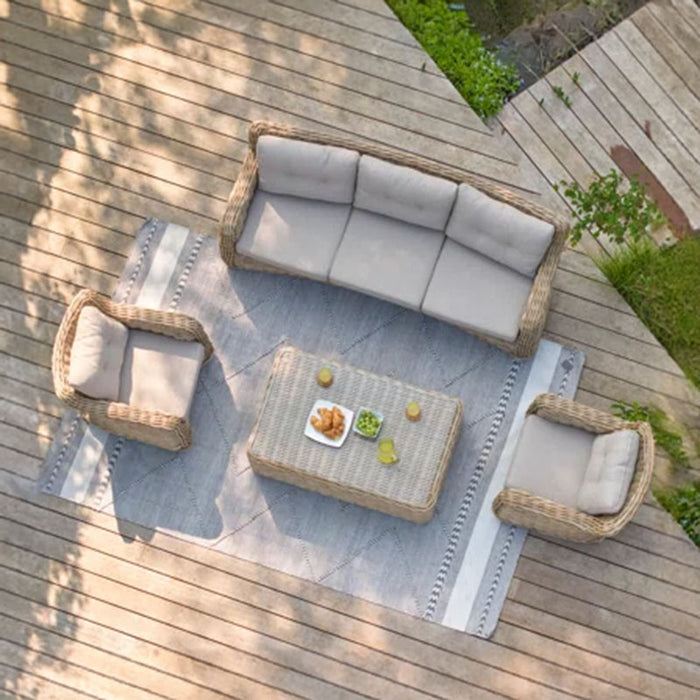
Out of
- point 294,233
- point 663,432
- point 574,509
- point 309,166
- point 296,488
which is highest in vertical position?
point 309,166

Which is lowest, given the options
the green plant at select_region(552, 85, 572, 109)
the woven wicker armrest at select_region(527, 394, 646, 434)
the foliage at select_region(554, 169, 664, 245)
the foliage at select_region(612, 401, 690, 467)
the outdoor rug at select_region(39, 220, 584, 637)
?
the outdoor rug at select_region(39, 220, 584, 637)

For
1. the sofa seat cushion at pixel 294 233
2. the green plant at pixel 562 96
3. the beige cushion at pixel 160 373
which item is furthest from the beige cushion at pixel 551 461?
the green plant at pixel 562 96

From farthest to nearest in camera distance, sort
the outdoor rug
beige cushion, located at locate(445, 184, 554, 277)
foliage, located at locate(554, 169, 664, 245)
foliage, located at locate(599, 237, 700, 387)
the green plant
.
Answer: the green plant → foliage, located at locate(599, 237, 700, 387) → foliage, located at locate(554, 169, 664, 245) → the outdoor rug → beige cushion, located at locate(445, 184, 554, 277)

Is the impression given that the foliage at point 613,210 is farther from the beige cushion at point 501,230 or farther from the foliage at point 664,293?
the beige cushion at point 501,230

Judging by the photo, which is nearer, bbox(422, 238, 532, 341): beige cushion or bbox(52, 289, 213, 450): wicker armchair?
bbox(52, 289, 213, 450): wicker armchair

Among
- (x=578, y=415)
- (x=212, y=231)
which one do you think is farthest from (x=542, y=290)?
(x=212, y=231)

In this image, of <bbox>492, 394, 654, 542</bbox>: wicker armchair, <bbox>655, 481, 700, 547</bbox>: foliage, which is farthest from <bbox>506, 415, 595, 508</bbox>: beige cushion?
<bbox>655, 481, 700, 547</bbox>: foliage

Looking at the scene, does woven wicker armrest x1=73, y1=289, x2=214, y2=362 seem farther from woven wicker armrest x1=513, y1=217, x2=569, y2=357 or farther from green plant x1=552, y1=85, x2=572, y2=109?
green plant x1=552, y1=85, x2=572, y2=109

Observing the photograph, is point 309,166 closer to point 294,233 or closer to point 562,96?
point 294,233
